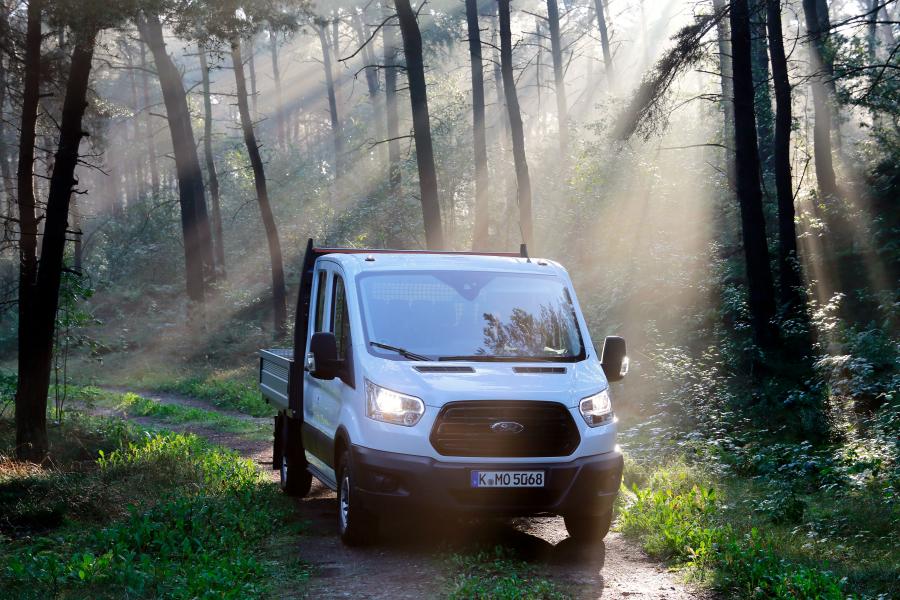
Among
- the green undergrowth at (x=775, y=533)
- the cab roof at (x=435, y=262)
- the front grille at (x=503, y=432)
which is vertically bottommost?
the green undergrowth at (x=775, y=533)

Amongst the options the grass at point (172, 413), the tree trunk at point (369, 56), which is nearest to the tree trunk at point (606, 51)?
the tree trunk at point (369, 56)

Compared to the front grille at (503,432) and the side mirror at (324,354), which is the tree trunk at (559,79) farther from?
the front grille at (503,432)

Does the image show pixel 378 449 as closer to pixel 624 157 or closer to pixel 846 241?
pixel 846 241

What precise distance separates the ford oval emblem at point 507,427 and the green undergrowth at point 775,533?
158cm

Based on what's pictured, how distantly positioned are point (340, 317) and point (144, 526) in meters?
2.41

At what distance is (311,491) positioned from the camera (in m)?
11.2

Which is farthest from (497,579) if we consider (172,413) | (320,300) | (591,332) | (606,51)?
(606,51)

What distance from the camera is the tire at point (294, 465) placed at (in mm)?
10383

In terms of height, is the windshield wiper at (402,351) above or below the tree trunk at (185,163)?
below

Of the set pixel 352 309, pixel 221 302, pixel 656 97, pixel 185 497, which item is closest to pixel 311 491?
pixel 185 497

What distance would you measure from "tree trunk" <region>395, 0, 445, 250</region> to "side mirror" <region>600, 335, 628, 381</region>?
11458mm

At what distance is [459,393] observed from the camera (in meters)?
7.30

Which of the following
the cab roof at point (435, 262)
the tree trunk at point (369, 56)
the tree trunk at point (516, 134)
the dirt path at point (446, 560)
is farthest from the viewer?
the tree trunk at point (369, 56)

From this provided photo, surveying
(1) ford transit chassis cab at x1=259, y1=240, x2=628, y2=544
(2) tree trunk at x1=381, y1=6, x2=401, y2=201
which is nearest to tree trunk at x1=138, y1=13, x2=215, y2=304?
(2) tree trunk at x1=381, y1=6, x2=401, y2=201
